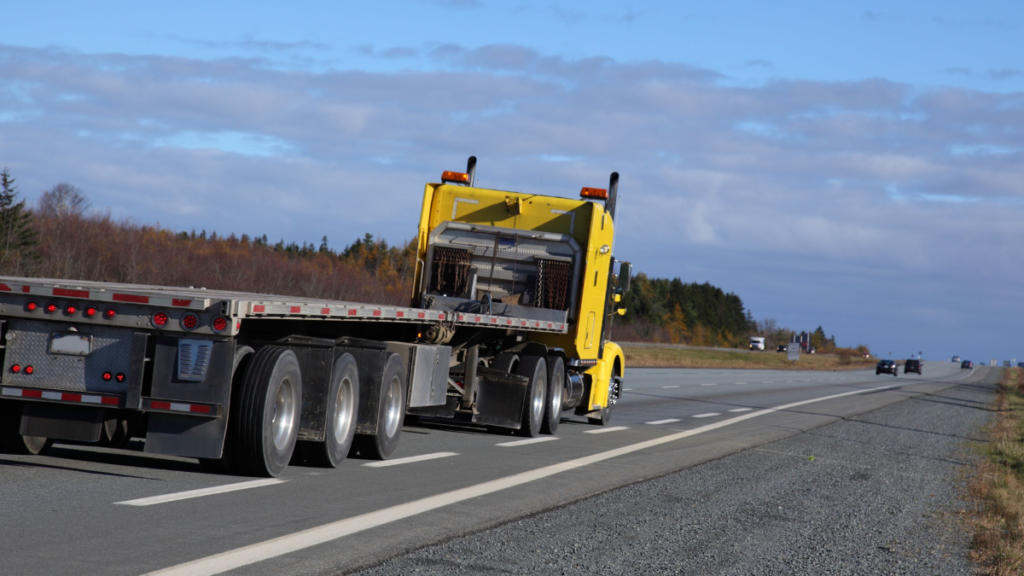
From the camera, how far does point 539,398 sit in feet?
44.4

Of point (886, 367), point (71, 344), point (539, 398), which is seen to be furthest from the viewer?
point (886, 367)

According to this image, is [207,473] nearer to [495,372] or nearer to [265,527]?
[265,527]

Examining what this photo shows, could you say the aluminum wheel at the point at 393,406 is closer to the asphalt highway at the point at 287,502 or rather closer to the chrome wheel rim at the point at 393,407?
the chrome wheel rim at the point at 393,407

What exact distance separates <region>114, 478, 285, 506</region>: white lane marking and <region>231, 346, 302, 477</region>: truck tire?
0.12m

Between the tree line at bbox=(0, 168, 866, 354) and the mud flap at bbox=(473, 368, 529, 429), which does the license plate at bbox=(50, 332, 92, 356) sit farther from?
the tree line at bbox=(0, 168, 866, 354)

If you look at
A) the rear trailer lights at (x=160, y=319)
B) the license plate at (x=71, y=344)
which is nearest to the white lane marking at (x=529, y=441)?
the rear trailer lights at (x=160, y=319)

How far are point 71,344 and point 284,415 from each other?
171 cm

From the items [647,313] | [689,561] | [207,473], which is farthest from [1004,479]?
[647,313]

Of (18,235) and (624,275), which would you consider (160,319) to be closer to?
(624,275)

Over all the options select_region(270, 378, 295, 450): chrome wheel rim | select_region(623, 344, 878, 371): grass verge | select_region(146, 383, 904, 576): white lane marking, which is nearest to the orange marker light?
select_region(146, 383, 904, 576): white lane marking

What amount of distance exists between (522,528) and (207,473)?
2.76 metres

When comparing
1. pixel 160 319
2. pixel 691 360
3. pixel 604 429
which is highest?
pixel 160 319

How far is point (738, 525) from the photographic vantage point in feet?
25.0

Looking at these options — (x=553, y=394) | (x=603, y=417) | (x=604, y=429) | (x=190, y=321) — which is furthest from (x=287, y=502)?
(x=603, y=417)
